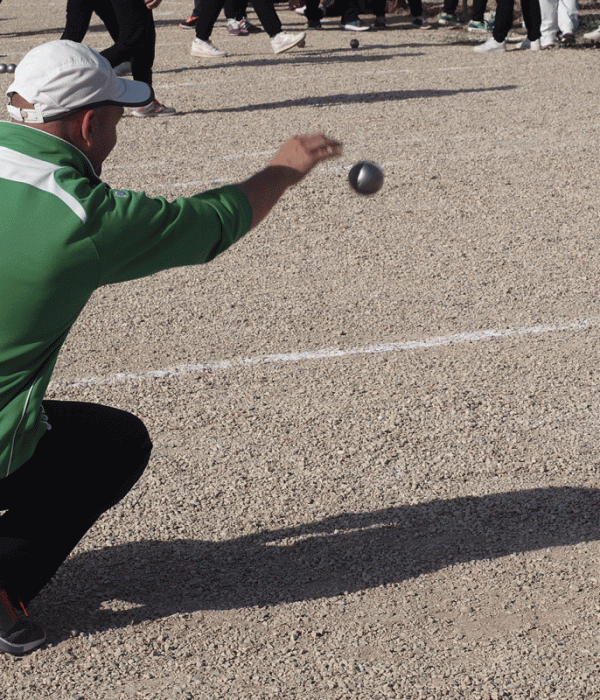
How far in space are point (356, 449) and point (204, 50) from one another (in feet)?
30.7

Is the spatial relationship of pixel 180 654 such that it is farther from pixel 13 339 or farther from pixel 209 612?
pixel 13 339

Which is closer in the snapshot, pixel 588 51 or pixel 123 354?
pixel 123 354

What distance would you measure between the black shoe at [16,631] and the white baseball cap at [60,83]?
1.44 metres

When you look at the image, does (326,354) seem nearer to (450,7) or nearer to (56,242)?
(56,242)

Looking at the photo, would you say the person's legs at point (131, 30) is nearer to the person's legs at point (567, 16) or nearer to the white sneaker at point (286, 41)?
the white sneaker at point (286, 41)

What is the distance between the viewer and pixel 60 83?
94.8 inches

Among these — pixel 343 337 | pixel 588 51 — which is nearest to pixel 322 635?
pixel 343 337

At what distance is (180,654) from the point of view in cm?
293

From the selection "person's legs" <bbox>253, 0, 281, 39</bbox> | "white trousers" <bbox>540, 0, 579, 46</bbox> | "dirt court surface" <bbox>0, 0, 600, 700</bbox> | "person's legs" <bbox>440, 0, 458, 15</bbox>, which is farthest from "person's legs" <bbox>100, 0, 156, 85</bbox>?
"person's legs" <bbox>440, 0, 458, 15</bbox>

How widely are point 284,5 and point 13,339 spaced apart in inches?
705

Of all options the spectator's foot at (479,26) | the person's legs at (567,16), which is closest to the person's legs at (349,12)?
the spectator's foot at (479,26)

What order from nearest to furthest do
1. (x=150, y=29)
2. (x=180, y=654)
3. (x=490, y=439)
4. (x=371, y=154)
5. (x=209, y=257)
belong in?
(x=209, y=257) < (x=180, y=654) < (x=490, y=439) < (x=371, y=154) < (x=150, y=29)

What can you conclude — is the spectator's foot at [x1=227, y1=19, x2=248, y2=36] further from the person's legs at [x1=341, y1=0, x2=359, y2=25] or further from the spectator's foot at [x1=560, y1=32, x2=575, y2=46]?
the spectator's foot at [x1=560, y1=32, x2=575, y2=46]

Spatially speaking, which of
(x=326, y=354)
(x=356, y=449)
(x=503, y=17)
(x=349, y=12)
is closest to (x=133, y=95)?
(x=356, y=449)
